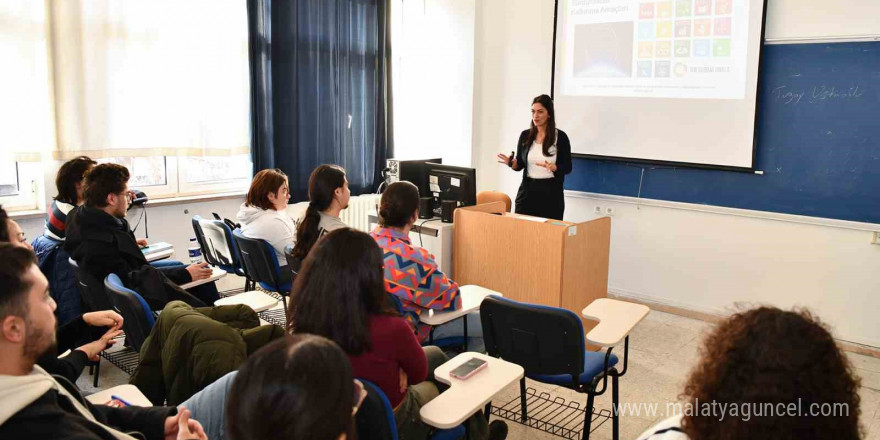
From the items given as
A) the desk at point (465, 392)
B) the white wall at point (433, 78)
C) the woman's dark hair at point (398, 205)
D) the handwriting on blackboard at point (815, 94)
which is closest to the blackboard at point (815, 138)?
the handwriting on blackboard at point (815, 94)

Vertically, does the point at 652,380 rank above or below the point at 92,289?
below

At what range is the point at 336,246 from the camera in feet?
6.32

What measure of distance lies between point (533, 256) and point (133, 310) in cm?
217

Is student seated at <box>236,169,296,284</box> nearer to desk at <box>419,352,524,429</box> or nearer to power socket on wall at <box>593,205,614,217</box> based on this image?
desk at <box>419,352,524,429</box>

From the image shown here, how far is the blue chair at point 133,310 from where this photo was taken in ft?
8.23

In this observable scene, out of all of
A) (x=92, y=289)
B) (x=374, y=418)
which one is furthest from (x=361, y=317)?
(x=92, y=289)

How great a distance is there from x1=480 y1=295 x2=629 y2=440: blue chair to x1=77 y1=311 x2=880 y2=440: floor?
19.7 inches

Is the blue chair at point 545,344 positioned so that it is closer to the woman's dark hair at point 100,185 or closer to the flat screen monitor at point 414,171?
the woman's dark hair at point 100,185

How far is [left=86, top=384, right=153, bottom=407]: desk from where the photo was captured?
6.33 feet

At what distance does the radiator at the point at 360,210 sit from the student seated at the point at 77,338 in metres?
4.02

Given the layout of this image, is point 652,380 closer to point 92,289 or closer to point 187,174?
point 92,289

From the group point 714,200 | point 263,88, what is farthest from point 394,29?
point 714,200

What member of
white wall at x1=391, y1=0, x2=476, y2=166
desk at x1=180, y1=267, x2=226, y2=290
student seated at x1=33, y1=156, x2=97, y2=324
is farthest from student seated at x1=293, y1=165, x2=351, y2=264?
white wall at x1=391, y1=0, x2=476, y2=166

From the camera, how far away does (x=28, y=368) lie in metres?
1.41
